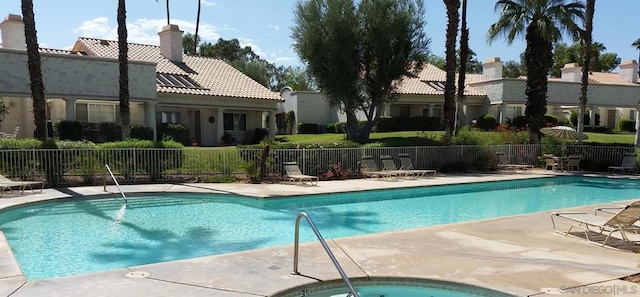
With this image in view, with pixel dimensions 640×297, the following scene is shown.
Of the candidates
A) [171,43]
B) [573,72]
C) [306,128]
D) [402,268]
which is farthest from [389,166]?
[573,72]

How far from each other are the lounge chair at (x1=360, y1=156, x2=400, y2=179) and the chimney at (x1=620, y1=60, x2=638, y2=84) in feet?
131

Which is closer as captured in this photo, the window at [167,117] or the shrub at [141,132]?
the shrub at [141,132]

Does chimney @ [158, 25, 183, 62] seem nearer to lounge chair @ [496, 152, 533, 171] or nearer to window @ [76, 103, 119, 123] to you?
window @ [76, 103, 119, 123]

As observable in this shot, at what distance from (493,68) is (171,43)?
2613cm

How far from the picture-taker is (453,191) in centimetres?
1755

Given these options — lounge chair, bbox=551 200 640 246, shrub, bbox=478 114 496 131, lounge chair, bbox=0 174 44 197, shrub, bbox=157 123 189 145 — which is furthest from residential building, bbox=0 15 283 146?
lounge chair, bbox=551 200 640 246

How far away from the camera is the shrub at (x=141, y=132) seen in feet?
79.0

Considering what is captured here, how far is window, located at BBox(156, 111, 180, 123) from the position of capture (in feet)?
93.8

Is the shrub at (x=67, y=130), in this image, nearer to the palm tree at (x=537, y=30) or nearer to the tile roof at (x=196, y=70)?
the tile roof at (x=196, y=70)

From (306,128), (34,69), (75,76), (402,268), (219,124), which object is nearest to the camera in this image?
(402,268)

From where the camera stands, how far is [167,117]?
29172mm

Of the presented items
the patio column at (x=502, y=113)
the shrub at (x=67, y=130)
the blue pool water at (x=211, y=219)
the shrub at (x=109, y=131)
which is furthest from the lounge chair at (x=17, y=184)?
the patio column at (x=502, y=113)

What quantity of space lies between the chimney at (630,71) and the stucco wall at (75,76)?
45.6 metres

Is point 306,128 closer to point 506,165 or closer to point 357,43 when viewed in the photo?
point 357,43
